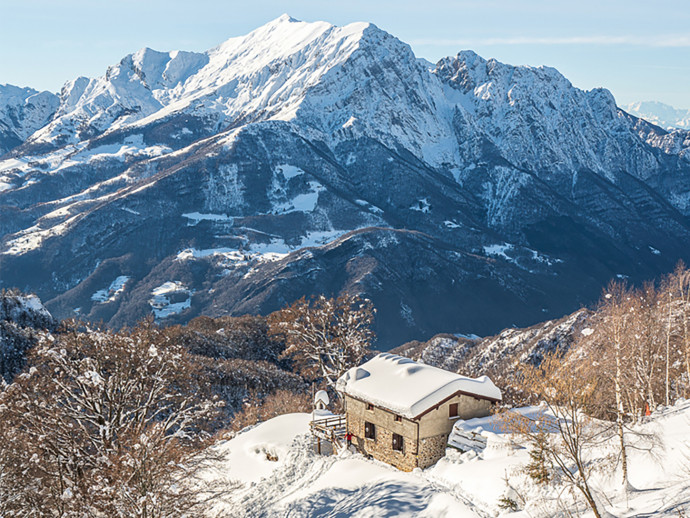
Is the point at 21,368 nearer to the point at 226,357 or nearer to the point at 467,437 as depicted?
the point at 226,357

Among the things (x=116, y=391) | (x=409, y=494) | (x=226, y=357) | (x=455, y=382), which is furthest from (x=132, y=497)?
(x=226, y=357)

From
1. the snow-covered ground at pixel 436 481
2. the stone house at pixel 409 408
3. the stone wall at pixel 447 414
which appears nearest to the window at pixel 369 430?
the stone house at pixel 409 408

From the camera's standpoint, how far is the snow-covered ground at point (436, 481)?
30016 mm

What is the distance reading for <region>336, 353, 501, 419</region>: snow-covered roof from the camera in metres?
44.6

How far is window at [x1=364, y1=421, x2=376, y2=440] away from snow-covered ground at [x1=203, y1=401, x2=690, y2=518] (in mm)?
1914

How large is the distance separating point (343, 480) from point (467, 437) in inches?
393

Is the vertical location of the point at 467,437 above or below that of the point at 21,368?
above

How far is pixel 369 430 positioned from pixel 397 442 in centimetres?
315

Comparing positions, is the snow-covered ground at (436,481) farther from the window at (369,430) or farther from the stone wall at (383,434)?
the window at (369,430)

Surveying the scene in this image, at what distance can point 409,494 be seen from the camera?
3981cm

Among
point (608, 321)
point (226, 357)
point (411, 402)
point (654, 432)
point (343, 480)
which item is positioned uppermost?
point (608, 321)

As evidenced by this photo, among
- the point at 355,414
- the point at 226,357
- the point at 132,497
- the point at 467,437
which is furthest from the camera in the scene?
the point at 226,357

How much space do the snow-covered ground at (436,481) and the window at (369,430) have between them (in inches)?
75.3

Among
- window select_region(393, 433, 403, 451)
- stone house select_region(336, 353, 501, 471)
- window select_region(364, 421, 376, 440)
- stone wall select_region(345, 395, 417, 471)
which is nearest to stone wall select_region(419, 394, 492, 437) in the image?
stone house select_region(336, 353, 501, 471)
